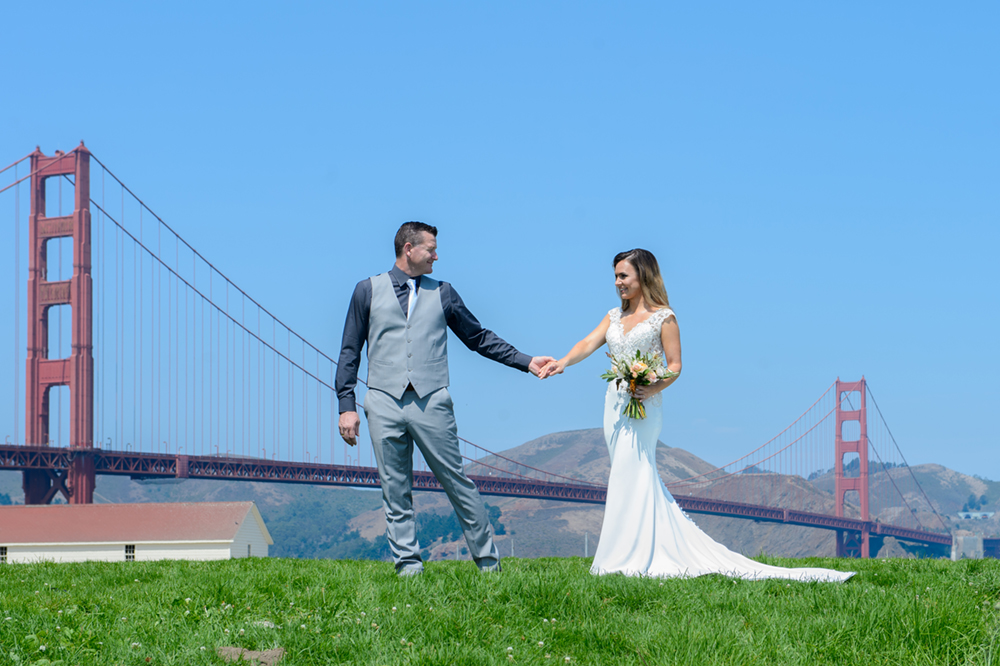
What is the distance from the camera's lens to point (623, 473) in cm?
579

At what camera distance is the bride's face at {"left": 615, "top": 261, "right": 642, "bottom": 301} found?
19.5ft

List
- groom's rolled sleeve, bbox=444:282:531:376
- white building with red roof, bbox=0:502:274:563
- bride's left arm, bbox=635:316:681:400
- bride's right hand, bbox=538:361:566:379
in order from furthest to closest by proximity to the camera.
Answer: white building with red roof, bbox=0:502:274:563 → bride's right hand, bbox=538:361:566:379 → bride's left arm, bbox=635:316:681:400 → groom's rolled sleeve, bbox=444:282:531:376

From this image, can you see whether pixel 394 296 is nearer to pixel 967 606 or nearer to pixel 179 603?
pixel 179 603

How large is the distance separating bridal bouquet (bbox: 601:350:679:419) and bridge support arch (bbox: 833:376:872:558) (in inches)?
2578

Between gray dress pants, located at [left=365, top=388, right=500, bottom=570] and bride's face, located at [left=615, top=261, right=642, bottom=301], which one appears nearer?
gray dress pants, located at [left=365, top=388, right=500, bottom=570]

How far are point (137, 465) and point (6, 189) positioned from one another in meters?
18.6

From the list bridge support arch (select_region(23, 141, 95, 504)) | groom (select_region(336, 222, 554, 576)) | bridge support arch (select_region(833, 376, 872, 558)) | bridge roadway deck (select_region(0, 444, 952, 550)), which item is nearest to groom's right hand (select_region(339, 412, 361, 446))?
groom (select_region(336, 222, 554, 576))

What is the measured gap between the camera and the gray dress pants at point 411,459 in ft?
17.4

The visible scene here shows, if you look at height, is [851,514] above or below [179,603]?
below

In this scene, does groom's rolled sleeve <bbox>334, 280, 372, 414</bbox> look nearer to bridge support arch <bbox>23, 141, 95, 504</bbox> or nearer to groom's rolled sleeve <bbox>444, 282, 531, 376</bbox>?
groom's rolled sleeve <bbox>444, 282, 531, 376</bbox>

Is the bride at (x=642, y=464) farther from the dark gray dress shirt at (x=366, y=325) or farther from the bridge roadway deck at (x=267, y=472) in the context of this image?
the bridge roadway deck at (x=267, y=472)

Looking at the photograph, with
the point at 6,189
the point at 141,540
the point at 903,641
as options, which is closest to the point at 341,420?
the point at 903,641

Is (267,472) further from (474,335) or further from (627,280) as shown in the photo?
(627,280)

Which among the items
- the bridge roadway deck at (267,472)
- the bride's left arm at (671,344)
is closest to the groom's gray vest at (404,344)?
the bride's left arm at (671,344)
